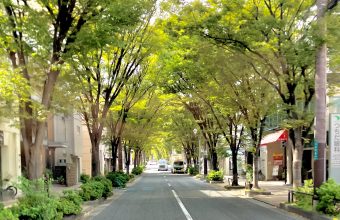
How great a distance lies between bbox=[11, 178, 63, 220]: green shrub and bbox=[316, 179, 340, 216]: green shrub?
762 centimetres

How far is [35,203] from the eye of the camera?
10641 millimetres

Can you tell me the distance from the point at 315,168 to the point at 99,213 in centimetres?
763

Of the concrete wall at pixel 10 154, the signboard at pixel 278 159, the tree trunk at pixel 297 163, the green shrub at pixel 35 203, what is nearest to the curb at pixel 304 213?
the tree trunk at pixel 297 163

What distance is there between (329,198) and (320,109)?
2.97 m

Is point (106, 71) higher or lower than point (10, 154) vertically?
higher

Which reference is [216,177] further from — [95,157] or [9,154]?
[9,154]

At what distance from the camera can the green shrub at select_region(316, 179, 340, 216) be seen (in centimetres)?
1273

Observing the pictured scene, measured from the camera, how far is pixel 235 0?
49.5ft

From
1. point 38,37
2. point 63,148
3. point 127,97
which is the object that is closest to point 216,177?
point 127,97

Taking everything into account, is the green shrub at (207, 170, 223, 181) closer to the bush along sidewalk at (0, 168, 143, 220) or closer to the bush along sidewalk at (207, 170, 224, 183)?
the bush along sidewalk at (207, 170, 224, 183)

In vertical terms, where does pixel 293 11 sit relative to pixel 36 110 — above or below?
above

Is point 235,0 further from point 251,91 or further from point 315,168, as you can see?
point 251,91

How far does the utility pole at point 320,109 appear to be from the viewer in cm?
1394

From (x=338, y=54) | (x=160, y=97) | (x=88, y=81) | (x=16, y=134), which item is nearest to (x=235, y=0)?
(x=338, y=54)
